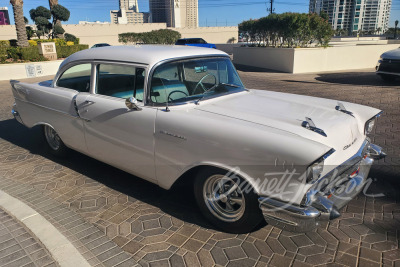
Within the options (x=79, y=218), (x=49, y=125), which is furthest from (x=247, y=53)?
(x=79, y=218)

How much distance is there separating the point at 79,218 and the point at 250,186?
186cm

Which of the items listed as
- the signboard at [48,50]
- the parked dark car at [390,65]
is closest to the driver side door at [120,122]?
the parked dark car at [390,65]

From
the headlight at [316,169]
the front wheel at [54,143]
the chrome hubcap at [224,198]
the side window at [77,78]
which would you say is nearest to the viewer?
the headlight at [316,169]

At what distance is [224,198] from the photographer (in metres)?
2.81

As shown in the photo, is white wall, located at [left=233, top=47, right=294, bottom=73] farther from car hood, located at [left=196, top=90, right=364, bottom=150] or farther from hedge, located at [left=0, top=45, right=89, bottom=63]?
car hood, located at [left=196, top=90, right=364, bottom=150]

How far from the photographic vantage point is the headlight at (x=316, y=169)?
2.24 metres

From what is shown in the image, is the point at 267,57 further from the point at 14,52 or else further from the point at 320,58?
the point at 14,52

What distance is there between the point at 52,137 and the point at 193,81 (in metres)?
2.63

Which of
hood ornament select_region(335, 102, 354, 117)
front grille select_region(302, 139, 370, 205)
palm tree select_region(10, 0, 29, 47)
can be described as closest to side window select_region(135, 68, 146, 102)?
front grille select_region(302, 139, 370, 205)

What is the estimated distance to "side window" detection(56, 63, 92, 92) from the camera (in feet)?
12.9

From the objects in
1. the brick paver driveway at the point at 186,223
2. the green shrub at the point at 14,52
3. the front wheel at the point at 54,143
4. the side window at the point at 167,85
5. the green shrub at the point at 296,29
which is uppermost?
the green shrub at the point at 296,29

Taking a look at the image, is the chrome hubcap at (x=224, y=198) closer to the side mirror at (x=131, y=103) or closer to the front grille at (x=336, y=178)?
the front grille at (x=336, y=178)

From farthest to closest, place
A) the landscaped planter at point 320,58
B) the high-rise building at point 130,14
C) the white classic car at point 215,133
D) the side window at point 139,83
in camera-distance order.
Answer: the high-rise building at point 130,14 < the landscaped planter at point 320,58 < the side window at point 139,83 < the white classic car at point 215,133

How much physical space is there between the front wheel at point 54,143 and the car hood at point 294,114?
2538 mm
